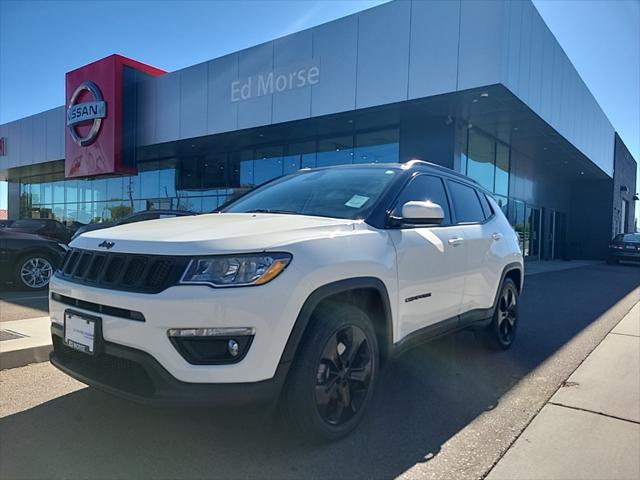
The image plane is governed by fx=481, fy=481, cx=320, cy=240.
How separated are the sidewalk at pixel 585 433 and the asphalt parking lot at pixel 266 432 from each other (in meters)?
0.11

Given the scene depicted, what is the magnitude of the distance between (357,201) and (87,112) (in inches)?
739

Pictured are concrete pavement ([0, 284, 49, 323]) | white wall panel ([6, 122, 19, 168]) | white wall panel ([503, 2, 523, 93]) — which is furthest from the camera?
white wall panel ([6, 122, 19, 168])

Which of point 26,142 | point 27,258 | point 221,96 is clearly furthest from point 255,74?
point 26,142

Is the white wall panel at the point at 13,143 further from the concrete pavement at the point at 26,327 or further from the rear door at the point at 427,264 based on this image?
the rear door at the point at 427,264

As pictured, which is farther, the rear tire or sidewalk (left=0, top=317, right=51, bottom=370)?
the rear tire

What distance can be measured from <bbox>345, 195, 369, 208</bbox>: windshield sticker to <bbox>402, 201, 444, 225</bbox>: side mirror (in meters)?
0.30

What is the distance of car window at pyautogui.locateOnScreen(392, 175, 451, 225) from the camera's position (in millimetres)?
3599

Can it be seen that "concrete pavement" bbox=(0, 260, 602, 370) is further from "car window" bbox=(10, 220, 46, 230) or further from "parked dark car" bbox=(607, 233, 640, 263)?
"parked dark car" bbox=(607, 233, 640, 263)

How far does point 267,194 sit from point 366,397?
6.33 feet

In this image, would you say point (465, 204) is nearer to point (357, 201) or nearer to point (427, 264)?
point (427, 264)

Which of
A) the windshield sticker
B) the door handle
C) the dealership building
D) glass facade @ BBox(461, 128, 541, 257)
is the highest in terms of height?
the dealership building

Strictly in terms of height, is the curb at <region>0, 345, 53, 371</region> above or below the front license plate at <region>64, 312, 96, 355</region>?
below

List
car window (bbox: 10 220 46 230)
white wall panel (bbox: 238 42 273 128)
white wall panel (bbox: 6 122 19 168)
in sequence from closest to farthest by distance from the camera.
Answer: car window (bbox: 10 220 46 230) → white wall panel (bbox: 238 42 273 128) → white wall panel (bbox: 6 122 19 168)

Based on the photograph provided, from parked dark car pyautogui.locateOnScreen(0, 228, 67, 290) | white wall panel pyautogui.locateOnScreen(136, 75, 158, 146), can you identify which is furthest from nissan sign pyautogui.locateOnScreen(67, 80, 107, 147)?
parked dark car pyautogui.locateOnScreen(0, 228, 67, 290)
